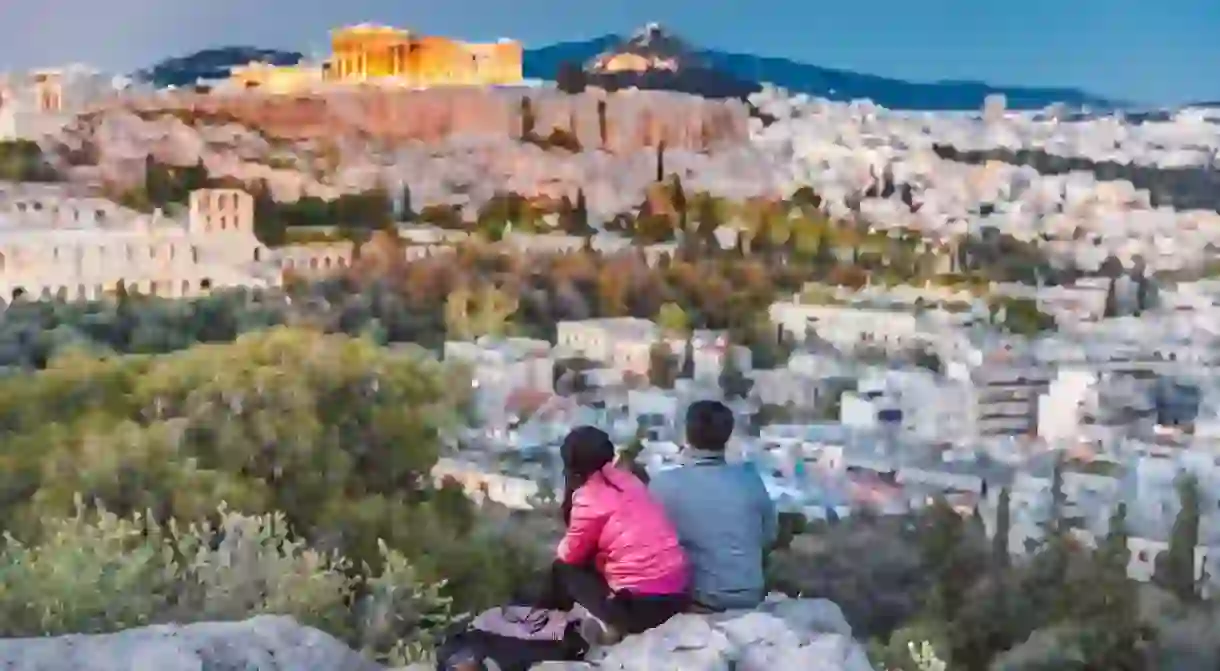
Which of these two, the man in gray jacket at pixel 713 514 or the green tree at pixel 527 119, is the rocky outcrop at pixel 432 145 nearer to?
the green tree at pixel 527 119

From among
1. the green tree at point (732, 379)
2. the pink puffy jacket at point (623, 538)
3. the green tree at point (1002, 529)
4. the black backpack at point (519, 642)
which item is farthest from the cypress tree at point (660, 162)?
the black backpack at point (519, 642)

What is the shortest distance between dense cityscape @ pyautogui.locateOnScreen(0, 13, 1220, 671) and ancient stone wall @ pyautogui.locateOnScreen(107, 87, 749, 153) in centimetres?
1

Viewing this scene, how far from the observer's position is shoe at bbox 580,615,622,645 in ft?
9.64

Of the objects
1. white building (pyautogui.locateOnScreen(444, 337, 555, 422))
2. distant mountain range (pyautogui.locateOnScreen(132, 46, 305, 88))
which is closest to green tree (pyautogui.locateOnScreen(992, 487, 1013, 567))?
white building (pyautogui.locateOnScreen(444, 337, 555, 422))

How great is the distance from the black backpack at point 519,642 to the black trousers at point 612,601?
0.16 feet

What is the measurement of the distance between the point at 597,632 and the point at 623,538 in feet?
0.55

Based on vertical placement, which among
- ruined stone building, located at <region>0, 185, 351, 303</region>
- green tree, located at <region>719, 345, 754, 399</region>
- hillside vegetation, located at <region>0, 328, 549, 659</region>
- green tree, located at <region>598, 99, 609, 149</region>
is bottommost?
hillside vegetation, located at <region>0, 328, 549, 659</region>

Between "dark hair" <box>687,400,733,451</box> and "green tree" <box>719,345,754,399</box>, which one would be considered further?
"green tree" <box>719,345,754,399</box>

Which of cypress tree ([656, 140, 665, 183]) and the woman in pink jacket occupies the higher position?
cypress tree ([656, 140, 665, 183])

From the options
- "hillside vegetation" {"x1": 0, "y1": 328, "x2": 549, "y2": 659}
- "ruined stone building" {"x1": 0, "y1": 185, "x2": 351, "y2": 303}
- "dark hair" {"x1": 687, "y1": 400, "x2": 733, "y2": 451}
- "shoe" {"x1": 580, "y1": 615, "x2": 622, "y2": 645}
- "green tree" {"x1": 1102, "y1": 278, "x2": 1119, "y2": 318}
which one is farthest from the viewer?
"green tree" {"x1": 1102, "y1": 278, "x2": 1119, "y2": 318}

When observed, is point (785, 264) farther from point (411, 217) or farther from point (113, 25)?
point (113, 25)

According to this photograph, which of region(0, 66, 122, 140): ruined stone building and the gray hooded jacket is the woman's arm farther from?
region(0, 66, 122, 140): ruined stone building

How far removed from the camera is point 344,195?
5.81 m

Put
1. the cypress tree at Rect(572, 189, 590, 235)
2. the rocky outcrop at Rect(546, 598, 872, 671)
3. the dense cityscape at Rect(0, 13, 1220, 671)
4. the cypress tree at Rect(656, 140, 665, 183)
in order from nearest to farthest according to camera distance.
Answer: the rocky outcrop at Rect(546, 598, 872, 671) → the dense cityscape at Rect(0, 13, 1220, 671) → the cypress tree at Rect(572, 189, 590, 235) → the cypress tree at Rect(656, 140, 665, 183)
